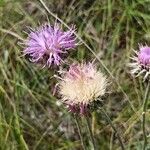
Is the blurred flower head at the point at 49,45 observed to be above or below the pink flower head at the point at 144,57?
above

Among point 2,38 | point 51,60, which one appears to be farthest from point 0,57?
point 51,60

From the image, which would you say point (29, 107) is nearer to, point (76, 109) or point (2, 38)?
point (2, 38)

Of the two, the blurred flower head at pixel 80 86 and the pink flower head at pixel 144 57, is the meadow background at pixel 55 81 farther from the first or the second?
the blurred flower head at pixel 80 86

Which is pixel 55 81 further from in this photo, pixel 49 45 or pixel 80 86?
pixel 80 86

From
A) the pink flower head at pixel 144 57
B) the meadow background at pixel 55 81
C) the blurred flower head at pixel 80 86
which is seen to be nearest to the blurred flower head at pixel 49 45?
the blurred flower head at pixel 80 86

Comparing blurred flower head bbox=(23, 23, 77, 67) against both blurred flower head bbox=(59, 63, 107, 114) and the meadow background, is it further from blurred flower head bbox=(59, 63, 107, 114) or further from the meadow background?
the meadow background

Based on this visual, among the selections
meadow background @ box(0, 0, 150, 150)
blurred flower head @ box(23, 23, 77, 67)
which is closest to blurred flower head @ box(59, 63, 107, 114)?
blurred flower head @ box(23, 23, 77, 67)
